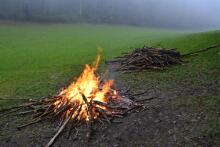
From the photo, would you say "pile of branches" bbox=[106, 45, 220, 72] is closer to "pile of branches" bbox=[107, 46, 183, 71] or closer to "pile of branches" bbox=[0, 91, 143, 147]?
"pile of branches" bbox=[107, 46, 183, 71]

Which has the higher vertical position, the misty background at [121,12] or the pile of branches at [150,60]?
the misty background at [121,12]

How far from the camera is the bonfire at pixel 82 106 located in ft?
44.3

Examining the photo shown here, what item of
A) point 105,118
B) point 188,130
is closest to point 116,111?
point 105,118

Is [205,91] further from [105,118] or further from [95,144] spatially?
[95,144]

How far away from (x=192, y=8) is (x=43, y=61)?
73371 mm

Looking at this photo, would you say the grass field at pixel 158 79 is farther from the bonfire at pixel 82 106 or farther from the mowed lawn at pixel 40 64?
the bonfire at pixel 82 106

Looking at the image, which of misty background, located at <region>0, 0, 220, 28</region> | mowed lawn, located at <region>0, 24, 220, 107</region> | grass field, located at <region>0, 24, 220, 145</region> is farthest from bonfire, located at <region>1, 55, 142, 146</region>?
misty background, located at <region>0, 0, 220, 28</region>

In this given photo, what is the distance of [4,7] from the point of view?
78375 millimetres

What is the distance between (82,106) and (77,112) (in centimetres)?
34

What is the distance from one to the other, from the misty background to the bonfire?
65.4 metres

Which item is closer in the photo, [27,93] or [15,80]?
[27,93]

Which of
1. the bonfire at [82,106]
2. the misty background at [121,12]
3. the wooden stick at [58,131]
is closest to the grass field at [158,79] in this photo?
the bonfire at [82,106]

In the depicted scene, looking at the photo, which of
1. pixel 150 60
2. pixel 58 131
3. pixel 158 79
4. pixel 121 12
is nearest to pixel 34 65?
pixel 150 60

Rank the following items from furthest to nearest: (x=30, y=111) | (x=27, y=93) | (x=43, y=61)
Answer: (x=43, y=61)
(x=27, y=93)
(x=30, y=111)
